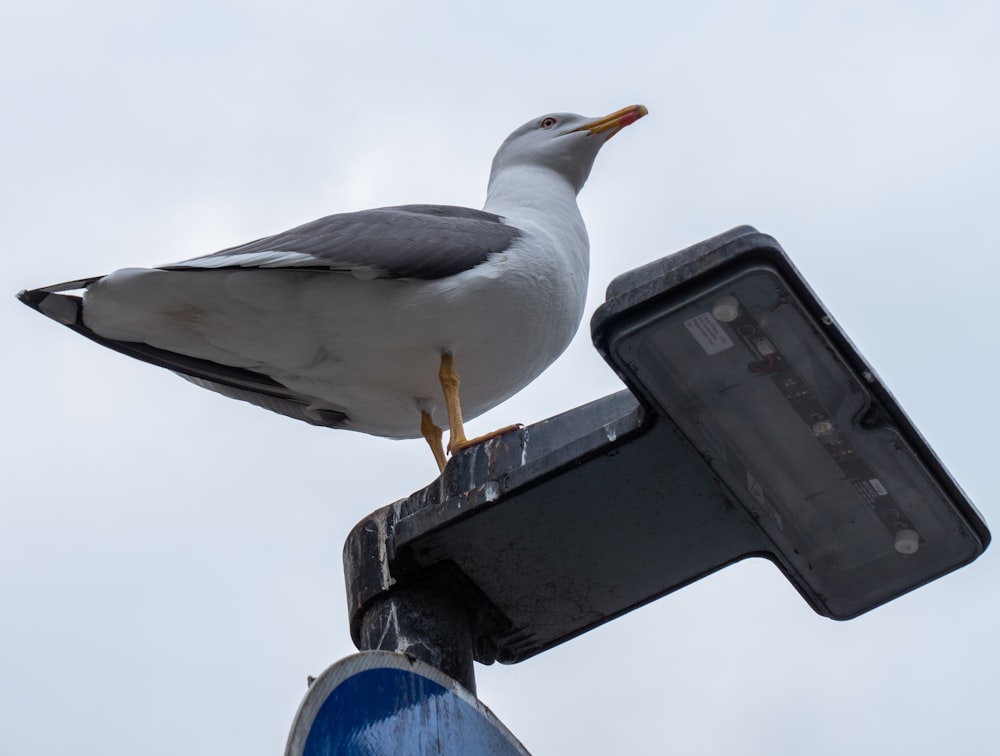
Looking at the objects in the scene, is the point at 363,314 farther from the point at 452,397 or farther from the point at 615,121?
the point at 615,121

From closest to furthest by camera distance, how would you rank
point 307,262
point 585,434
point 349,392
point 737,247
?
point 737,247 < point 585,434 < point 307,262 < point 349,392

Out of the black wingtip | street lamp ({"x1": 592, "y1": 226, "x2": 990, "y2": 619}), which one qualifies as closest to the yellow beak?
the black wingtip

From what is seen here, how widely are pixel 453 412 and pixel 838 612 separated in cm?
152

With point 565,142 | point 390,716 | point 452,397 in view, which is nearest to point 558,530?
point 390,716

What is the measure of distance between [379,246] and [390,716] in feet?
7.17

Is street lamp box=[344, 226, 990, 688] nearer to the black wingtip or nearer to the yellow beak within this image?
the black wingtip

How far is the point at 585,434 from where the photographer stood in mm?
2633

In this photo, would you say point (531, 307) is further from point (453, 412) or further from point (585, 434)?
point (585, 434)

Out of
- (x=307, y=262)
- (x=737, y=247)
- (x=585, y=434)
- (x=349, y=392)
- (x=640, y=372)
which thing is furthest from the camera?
(x=349, y=392)

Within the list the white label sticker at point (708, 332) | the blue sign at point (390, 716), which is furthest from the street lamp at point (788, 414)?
the blue sign at point (390, 716)

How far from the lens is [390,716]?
198 cm

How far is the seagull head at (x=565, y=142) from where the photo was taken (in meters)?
5.14

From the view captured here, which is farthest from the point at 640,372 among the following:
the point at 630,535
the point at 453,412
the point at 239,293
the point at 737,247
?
the point at 239,293

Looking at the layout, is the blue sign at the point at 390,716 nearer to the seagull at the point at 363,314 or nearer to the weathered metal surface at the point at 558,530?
the weathered metal surface at the point at 558,530
